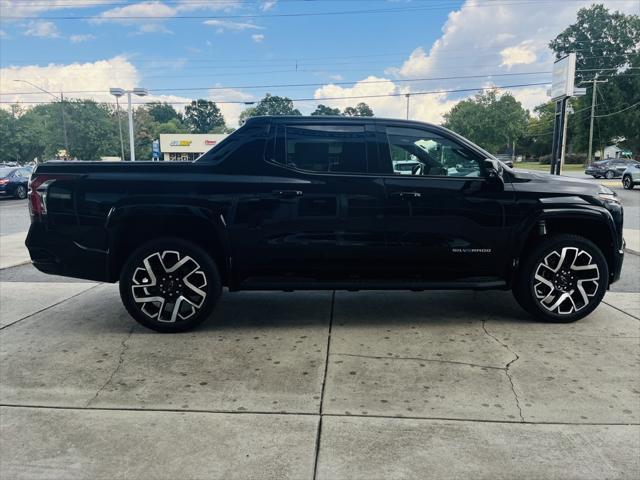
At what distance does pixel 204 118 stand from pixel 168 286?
154 meters

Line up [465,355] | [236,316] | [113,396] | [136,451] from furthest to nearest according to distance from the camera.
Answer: [236,316] → [465,355] → [113,396] → [136,451]

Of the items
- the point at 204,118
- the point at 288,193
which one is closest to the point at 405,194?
the point at 288,193

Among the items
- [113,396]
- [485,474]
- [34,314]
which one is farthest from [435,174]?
[34,314]

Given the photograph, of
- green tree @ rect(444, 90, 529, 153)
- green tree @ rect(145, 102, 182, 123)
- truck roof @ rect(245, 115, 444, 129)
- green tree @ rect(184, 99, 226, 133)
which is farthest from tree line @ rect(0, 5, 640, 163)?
green tree @ rect(145, 102, 182, 123)

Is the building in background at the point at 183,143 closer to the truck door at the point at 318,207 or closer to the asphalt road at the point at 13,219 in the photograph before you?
the asphalt road at the point at 13,219

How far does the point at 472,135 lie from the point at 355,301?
3271 inches

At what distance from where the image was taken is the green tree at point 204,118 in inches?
5840

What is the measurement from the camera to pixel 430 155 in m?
4.60

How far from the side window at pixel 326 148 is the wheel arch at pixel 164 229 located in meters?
0.86

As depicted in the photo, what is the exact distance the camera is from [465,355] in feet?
13.2

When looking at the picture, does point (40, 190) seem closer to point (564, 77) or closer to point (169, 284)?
point (169, 284)

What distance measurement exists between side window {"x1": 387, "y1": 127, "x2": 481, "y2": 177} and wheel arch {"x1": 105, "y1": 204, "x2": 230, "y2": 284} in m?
1.71

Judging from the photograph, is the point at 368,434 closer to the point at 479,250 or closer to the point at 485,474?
the point at 485,474

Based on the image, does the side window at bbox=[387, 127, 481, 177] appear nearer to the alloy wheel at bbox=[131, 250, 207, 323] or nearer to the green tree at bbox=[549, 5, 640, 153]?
the alloy wheel at bbox=[131, 250, 207, 323]
